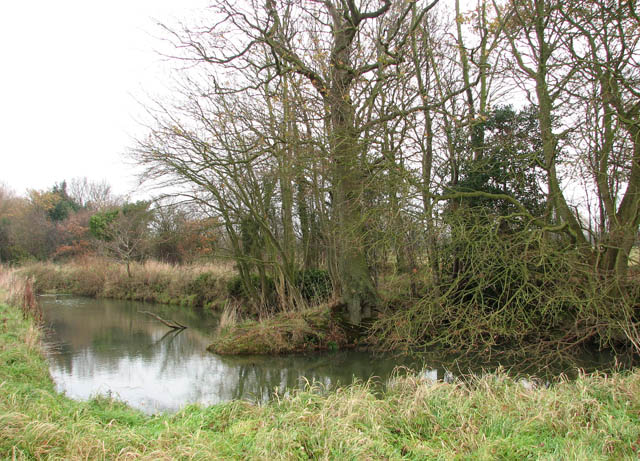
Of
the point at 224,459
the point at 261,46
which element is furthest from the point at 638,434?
the point at 261,46

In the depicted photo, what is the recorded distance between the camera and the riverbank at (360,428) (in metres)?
3.54

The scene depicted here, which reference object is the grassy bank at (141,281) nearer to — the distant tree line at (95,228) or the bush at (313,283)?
the distant tree line at (95,228)

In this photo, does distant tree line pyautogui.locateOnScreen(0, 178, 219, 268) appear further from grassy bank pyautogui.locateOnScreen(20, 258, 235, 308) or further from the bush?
the bush

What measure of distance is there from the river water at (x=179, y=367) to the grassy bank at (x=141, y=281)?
4.27 meters

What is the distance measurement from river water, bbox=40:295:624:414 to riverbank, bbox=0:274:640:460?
173cm

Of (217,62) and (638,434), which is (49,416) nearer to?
(638,434)

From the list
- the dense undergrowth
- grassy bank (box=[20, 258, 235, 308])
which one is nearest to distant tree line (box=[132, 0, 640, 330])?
the dense undergrowth

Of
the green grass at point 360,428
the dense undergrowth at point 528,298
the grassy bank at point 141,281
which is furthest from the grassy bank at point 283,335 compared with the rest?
the grassy bank at point 141,281

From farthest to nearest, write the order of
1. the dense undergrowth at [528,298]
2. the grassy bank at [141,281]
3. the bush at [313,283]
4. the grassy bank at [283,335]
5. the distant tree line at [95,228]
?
1. the grassy bank at [141,281]
2. the distant tree line at [95,228]
3. the bush at [313,283]
4. the grassy bank at [283,335]
5. the dense undergrowth at [528,298]

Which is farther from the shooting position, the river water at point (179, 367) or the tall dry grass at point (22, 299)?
the tall dry grass at point (22, 299)

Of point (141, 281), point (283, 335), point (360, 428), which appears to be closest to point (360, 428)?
point (360, 428)

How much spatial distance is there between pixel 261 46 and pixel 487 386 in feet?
32.7

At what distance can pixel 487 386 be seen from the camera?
17.3 feet

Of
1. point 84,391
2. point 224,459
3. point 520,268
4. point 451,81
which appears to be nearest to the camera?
point 224,459
